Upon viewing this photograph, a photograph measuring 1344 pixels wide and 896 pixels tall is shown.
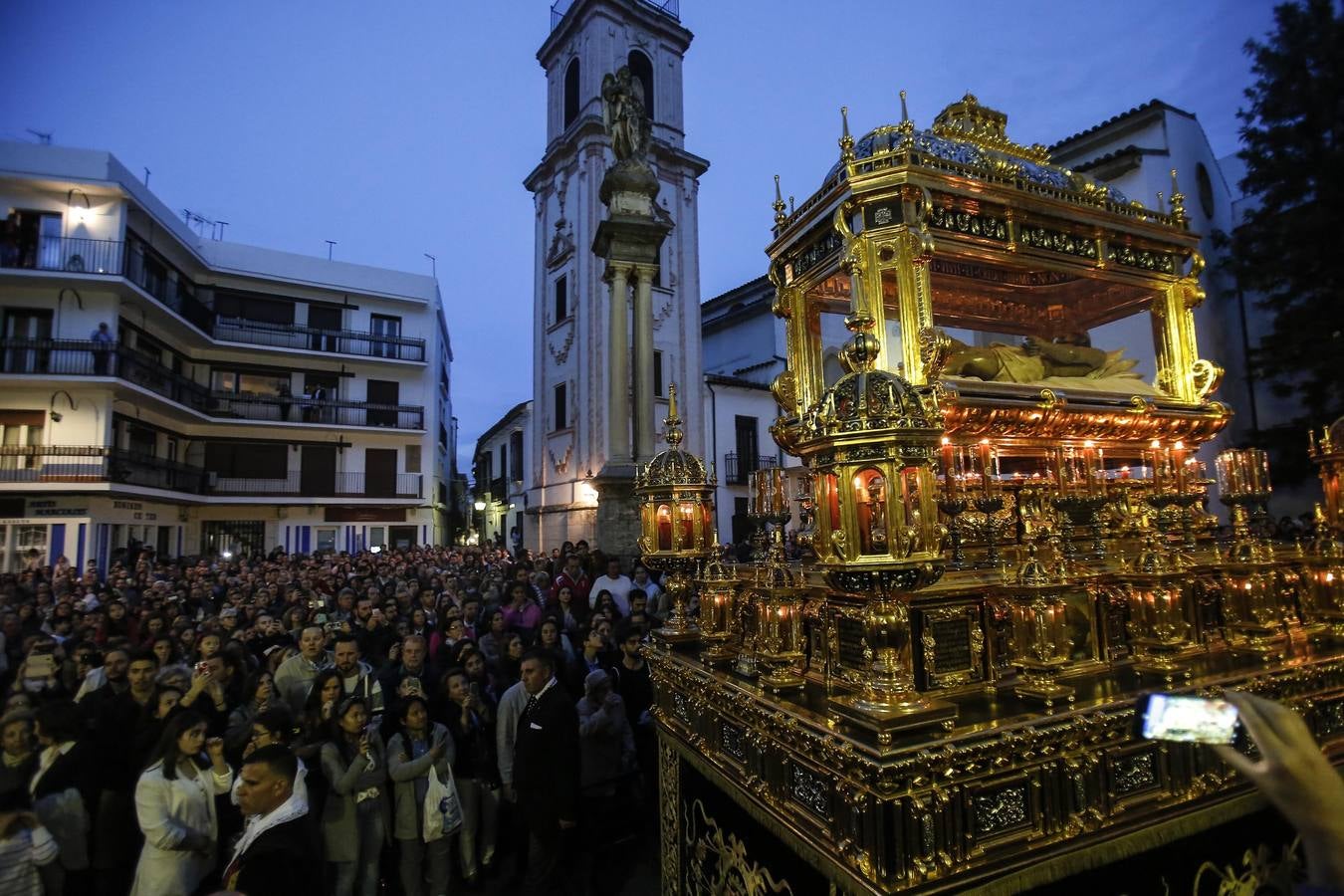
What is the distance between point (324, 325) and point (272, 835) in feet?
90.7

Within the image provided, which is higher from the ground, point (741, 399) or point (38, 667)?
point (741, 399)

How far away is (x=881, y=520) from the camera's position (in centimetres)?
286

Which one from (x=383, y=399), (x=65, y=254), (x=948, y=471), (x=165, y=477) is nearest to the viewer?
(x=948, y=471)

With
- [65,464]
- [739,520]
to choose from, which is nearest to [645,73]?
[739,520]

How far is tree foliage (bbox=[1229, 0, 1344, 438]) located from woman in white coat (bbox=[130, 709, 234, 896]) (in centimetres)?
1561

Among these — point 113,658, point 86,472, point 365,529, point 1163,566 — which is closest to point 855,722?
point 1163,566

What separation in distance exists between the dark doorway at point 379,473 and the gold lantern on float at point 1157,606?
2662 centimetres

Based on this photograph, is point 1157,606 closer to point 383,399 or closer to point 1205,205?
point 1205,205

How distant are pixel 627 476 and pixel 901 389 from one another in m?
11.5

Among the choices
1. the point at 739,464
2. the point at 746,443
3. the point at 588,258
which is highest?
the point at 588,258

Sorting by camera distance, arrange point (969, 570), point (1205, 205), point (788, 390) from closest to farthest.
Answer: point (969, 570), point (788, 390), point (1205, 205)

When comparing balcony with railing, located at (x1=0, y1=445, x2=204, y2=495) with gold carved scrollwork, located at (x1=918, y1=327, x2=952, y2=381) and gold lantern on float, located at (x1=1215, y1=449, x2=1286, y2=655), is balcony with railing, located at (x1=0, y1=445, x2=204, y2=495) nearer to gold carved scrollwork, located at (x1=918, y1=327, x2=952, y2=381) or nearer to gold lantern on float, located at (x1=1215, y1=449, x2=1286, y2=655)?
gold carved scrollwork, located at (x1=918, y1=327, x2=952, y2=381)

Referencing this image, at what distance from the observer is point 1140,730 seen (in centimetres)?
122

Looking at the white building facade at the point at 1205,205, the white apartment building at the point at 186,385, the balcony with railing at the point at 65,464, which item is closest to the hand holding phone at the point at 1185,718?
the white building facade at the point at 1205,205
